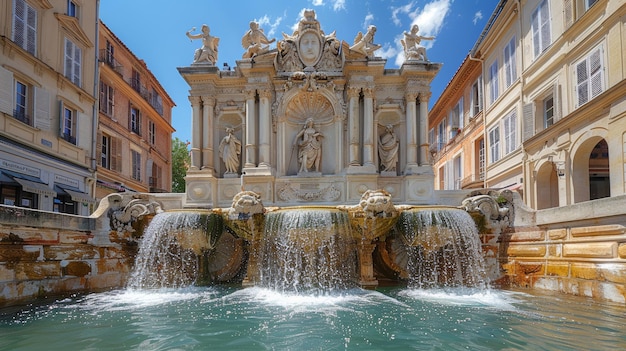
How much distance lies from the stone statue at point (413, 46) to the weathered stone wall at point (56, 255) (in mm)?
9311

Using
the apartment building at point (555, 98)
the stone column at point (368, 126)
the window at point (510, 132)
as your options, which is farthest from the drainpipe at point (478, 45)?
the stone column at point (368, 126)

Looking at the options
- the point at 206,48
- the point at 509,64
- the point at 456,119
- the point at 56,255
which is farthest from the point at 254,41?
the point at 456,119

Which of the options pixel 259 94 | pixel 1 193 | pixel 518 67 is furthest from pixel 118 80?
pixel 518 67

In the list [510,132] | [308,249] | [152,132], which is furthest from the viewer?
[152,132]

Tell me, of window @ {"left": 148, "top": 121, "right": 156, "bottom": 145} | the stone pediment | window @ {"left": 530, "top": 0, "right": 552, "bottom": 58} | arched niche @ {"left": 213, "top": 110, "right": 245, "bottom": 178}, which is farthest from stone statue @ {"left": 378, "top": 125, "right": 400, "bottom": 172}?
window @ {"left": 148, "top": 121, "right": 156, "bottom": 145}

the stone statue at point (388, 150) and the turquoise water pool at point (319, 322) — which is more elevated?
the stone statue at point (388, 150)

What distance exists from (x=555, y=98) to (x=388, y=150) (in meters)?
7.06

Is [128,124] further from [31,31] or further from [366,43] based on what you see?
[366,43]

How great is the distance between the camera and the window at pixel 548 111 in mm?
15375

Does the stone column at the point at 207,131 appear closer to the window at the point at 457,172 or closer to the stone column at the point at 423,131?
the stone column at the point at 423,131

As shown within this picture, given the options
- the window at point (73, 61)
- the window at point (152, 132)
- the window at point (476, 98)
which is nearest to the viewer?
the window at point (73, 61)

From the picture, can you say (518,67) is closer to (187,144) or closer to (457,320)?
(457,320)

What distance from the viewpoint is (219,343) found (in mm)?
4523

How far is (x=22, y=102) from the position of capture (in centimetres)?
1402
